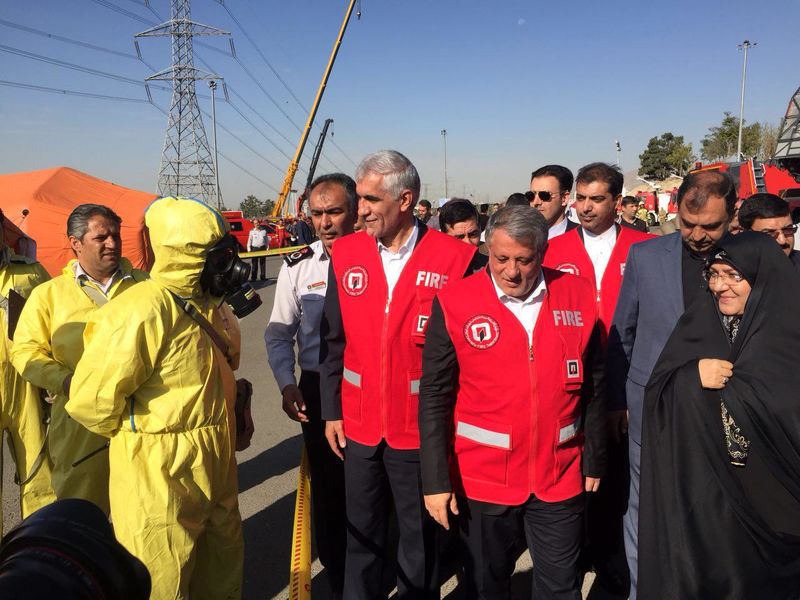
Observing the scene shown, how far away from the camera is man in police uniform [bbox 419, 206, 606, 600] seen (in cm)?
230

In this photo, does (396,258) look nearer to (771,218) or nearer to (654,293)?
(654,293)

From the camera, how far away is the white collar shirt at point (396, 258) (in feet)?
8.87

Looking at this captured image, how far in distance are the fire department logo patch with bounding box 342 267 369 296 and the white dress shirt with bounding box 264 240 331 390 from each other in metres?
0.53

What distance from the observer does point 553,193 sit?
4.75m

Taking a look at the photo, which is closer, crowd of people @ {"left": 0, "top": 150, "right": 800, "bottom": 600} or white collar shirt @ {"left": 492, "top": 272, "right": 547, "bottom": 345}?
crowd of people @ {"left": 0, "top": 150, "right": 800, "bottom": 600}

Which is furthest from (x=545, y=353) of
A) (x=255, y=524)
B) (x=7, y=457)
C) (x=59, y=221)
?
(x=59, y=221)

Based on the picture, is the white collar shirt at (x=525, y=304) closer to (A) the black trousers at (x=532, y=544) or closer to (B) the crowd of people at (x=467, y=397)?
(B) the crowd of people at (x=467, y=397)

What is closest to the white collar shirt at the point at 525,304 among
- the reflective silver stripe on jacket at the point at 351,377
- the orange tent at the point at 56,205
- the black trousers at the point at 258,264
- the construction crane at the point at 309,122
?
the reflective silver stripe on jacket at the point at 351,377

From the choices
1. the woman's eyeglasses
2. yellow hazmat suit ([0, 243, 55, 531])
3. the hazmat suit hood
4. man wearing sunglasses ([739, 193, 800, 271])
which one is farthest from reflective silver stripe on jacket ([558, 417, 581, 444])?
yellow hazmat suit ([0, 243, 55, 531])

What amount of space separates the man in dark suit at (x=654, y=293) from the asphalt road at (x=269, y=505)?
1214 millimetres

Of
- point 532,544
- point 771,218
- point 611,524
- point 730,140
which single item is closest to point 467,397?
point 532,544

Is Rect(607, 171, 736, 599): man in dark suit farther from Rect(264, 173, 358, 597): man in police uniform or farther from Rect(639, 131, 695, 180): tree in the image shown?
Rect(639, 131, 695, 180): tree

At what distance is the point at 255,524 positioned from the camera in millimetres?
4172

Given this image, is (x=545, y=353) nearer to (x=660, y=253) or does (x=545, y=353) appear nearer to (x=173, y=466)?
(x=660, y=253)
